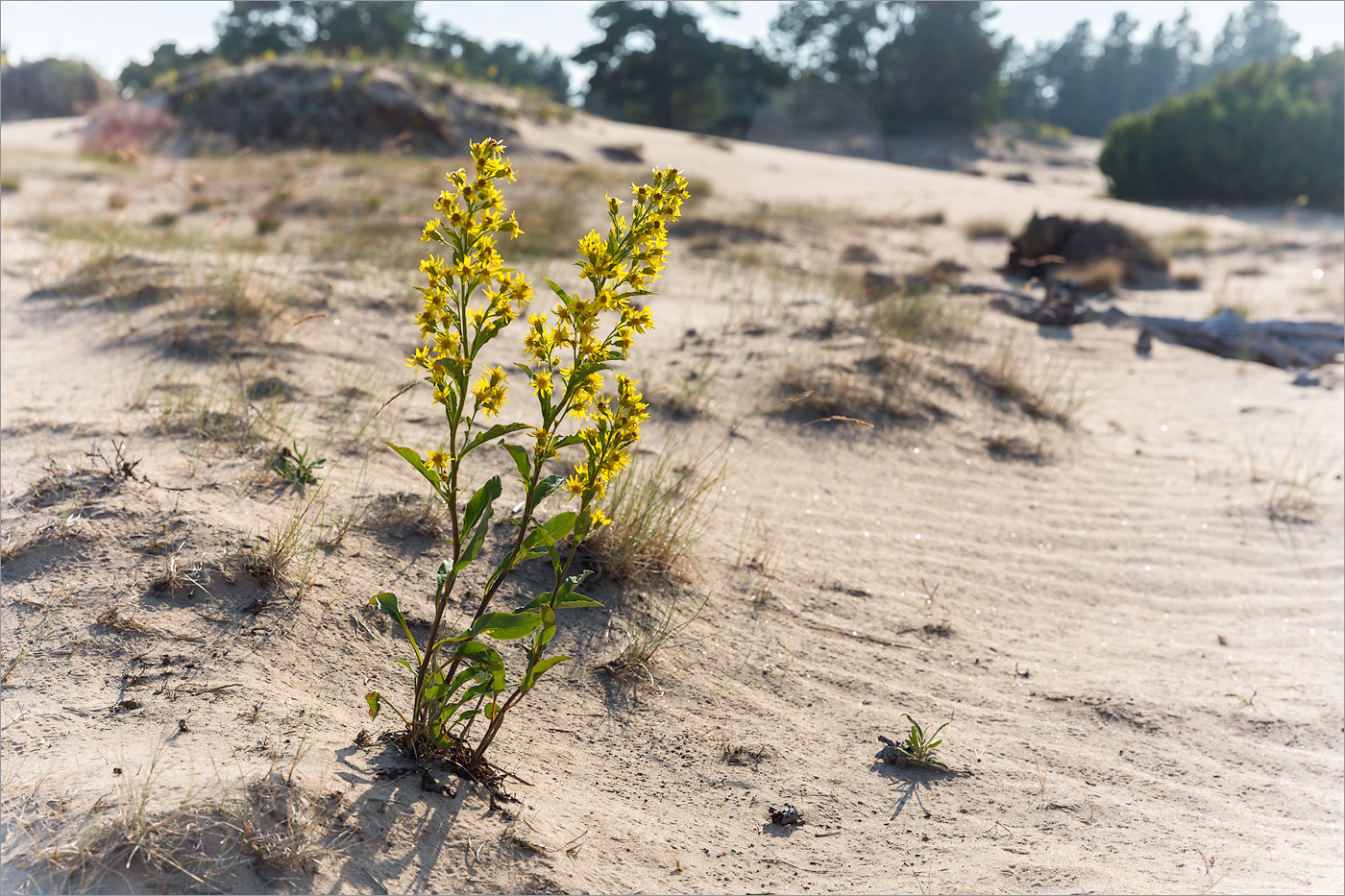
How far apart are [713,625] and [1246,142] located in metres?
25.5

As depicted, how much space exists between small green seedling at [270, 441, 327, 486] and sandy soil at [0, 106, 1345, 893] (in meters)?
0.07

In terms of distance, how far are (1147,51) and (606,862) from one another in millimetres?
77234

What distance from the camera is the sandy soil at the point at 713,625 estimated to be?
6.55 ft

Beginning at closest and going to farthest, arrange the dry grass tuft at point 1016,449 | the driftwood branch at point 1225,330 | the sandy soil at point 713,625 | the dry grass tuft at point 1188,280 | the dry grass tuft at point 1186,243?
the sandy soil at point 713,625
the dry grass tuft at point 1016,449
the driftwood branch at point 1225,330
the dry grass tuft at point 1188,280
the dry grass tuft at point 1186,243

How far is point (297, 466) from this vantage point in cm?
321

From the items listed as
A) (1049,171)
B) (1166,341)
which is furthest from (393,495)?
(1049,171)

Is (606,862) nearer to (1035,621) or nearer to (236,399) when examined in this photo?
(1035,621)

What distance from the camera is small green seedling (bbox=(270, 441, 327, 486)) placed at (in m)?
3.14

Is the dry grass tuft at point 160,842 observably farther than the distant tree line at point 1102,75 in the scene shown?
No

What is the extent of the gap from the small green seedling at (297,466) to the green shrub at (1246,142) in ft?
82.6

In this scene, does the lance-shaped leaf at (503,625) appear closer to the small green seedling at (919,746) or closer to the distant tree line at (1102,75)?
the small green seedling at (919,746)

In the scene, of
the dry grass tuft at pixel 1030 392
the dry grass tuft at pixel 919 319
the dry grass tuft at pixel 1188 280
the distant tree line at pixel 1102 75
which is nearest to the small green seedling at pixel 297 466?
the dry grass tuft at pixel 919 319

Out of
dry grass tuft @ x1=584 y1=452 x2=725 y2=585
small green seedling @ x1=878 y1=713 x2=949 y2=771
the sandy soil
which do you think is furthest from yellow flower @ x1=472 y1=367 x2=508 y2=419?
small green seedling @ x1=878 y1=713 x2=949 y2=771

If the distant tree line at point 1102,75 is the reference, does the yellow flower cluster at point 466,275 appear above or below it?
below
